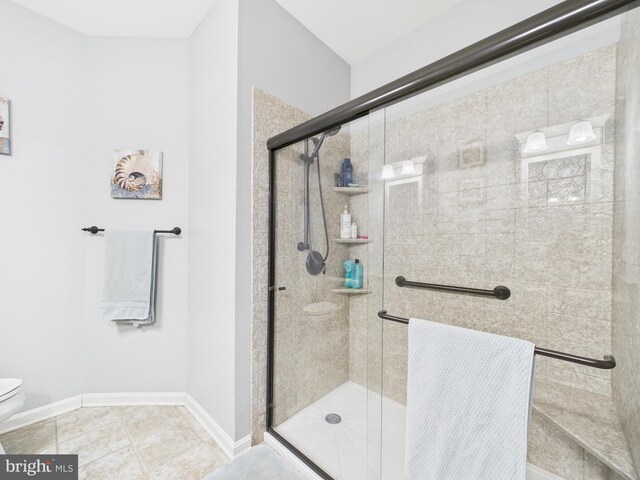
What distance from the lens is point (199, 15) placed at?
175cm

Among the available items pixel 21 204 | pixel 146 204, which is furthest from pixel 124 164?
pixel 21 204

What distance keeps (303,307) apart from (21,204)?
1753 millimetres

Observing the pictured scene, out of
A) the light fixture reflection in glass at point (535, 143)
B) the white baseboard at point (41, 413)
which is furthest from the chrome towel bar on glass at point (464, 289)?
the white baseboard at point (41, 413)

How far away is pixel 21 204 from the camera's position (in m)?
1.65

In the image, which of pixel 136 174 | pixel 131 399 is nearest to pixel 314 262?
pixel 136 174

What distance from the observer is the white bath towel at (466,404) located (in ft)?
2.59

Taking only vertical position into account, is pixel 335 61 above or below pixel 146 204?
above

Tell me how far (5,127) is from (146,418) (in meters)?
1.89

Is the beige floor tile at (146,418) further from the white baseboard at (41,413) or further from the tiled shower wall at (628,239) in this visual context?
the tiled shower wall at (628,239)

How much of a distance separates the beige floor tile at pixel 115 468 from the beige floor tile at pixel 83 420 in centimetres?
33

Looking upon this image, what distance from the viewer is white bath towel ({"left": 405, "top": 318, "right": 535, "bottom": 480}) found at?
2.59 feet

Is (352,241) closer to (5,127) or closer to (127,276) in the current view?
(127,276)

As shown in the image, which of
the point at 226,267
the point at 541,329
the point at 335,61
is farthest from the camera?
the point at 335,61

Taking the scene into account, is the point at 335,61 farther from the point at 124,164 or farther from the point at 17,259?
the point at 17,259
